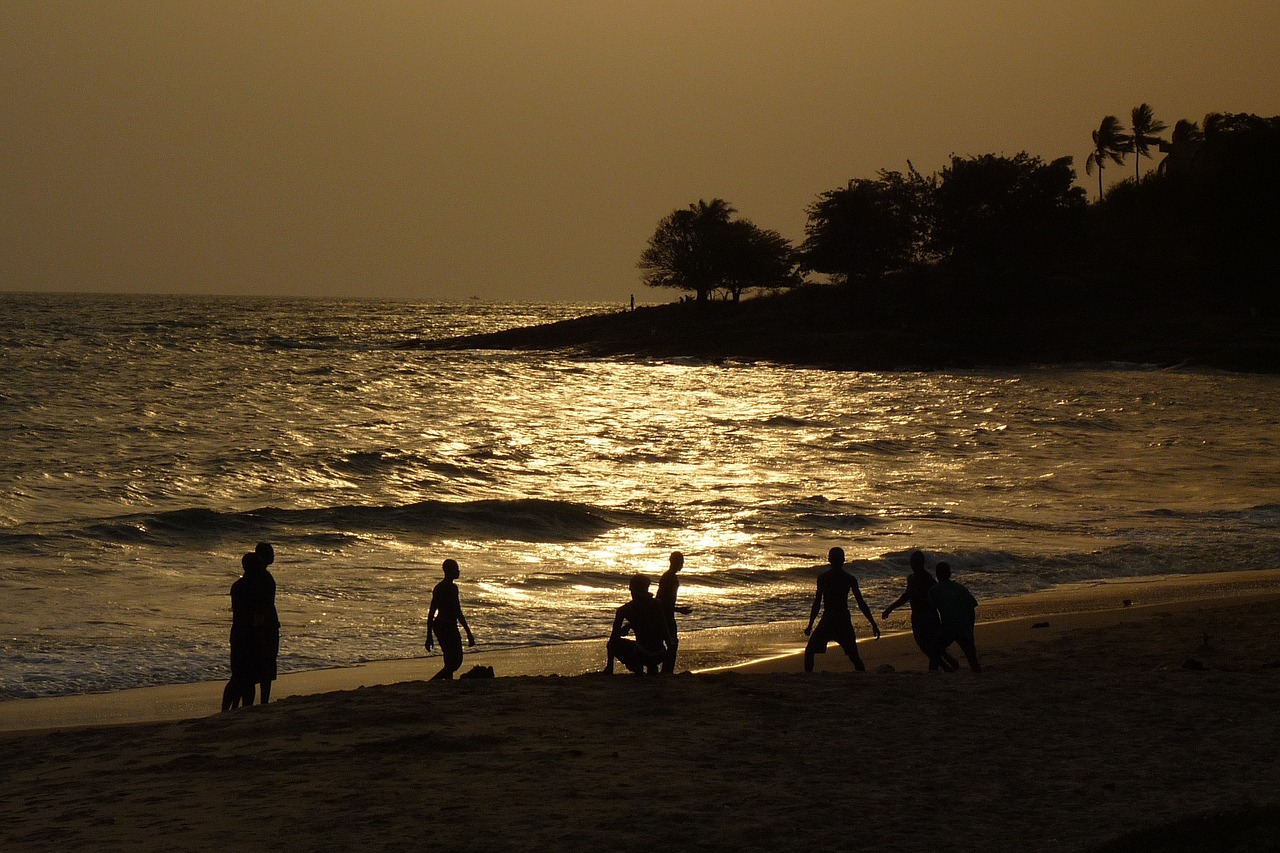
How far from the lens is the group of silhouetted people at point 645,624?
38.1ft

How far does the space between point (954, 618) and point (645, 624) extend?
9.52 feet

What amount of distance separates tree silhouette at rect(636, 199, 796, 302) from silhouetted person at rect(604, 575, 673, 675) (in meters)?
87.1

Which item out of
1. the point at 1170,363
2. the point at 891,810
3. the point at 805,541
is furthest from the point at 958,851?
the point at 1170,363

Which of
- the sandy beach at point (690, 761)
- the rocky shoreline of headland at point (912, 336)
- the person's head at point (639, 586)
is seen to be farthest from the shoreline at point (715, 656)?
the rocky shoreline of headland at point (912, 336)

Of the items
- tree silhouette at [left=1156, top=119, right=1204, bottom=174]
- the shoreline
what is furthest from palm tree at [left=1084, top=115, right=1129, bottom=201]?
the shoreline

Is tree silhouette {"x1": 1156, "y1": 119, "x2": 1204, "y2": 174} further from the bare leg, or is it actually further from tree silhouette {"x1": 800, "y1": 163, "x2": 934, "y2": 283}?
the bare leg

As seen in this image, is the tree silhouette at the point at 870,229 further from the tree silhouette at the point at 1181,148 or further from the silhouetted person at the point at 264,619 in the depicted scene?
the silhouetted person at the point at 264,619

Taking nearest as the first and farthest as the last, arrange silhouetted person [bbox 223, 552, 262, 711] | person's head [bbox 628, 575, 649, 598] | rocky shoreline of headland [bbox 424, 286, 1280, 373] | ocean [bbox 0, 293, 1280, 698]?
silhouetted person [bbox 223, 552, 262, 711] → person's head [bbox 628, 575, 649, 598] → ocean [bbox 0, 293, 1280, 698] → rocky shoreline of headland [bbox 424, 286, 1280, 373]

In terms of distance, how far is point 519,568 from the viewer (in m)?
22.9

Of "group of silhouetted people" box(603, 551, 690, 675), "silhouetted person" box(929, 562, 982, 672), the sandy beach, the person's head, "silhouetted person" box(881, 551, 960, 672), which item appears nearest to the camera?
the sandy beach

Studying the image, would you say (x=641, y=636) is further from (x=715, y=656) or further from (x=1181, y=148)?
(x=1181, y=148)

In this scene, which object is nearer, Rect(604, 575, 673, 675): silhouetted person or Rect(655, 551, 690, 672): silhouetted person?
Rect(604, 575, 673, 675): silhouetted person

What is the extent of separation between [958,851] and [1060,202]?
78.9 m

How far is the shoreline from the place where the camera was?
12.9m
